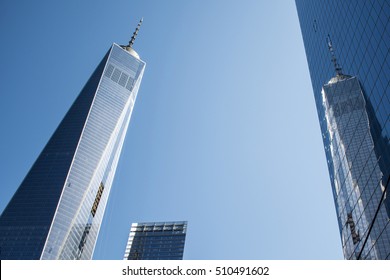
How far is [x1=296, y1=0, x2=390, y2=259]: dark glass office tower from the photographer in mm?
38938

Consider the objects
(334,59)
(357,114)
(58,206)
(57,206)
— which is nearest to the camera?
(357,114)

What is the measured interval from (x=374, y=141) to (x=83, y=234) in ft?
535

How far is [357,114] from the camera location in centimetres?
4791

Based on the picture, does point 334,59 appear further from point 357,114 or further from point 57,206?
point 57,206

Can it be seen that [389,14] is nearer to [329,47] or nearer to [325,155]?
[329,47]

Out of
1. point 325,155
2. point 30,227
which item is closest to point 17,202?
point 30,227

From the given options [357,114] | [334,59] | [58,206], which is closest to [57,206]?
[58,206]

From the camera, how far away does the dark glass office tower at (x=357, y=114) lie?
128 ft

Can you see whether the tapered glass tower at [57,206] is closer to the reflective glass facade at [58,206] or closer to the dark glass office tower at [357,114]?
the reflective glass facade at [58,206]

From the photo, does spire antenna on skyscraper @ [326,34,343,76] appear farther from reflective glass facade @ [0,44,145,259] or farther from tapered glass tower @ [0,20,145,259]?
tapered glass tower @ [0,20,145,259]

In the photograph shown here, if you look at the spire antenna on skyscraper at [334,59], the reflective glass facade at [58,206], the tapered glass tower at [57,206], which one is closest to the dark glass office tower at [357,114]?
the spire antenna on skyscraper at [334,59]

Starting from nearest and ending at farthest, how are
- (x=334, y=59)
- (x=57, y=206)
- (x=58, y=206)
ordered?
1. (x=334, y=59)
2. (x=57, y=206)
3. (x=58, y=206)

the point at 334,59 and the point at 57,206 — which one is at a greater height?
the point at 57,206
